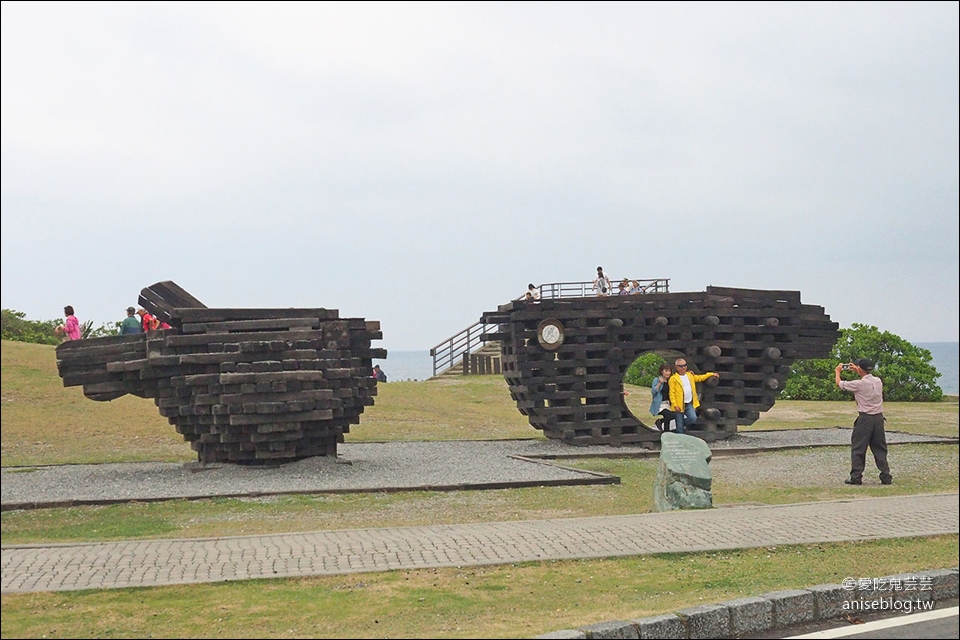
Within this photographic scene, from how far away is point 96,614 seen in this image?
15.5 feet

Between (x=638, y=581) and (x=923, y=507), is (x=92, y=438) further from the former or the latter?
(x=923, y=507)

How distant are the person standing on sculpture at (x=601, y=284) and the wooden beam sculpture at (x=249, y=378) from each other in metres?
7.49

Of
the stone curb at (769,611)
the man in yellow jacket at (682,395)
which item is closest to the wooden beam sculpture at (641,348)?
the man in yellow jacket at (682,395)

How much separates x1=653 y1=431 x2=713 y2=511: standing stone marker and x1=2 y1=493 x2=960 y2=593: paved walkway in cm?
30

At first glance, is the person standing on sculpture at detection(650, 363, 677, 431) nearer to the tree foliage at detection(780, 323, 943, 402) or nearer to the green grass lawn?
the green grass lawn

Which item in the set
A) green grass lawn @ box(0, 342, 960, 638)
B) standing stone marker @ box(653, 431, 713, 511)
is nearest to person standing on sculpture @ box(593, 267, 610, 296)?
green grass lawn @ box(0, 342, 960, 638)

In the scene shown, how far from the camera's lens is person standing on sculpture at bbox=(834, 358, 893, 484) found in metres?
12.1

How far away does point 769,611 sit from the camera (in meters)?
6.52

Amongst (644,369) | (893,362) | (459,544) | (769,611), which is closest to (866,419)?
(893,362)

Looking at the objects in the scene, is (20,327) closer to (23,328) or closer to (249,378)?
(23,328)

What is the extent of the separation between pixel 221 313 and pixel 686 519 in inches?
280

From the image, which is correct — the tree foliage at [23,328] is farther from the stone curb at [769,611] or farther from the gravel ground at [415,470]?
the stone curb at [769,611]

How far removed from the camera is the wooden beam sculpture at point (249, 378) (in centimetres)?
1285

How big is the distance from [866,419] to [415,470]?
633 cm
